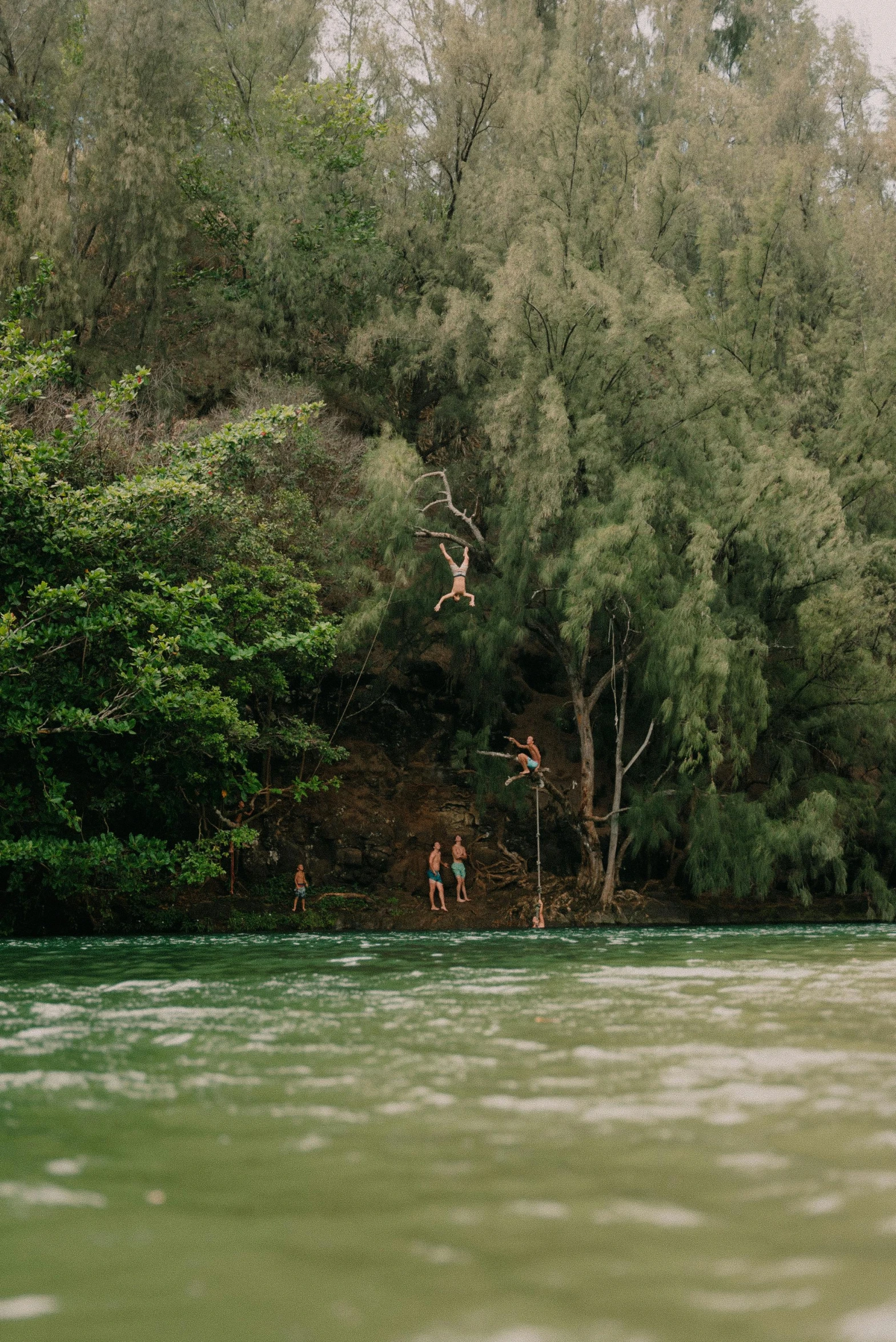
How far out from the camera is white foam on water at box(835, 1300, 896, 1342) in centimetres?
267

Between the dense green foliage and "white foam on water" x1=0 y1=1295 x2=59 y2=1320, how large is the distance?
14391 mm

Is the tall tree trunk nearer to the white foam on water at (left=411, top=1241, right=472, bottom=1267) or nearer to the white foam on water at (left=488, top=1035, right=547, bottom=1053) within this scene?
the white foam on water at (left=488, top=1035, right=547, bottom=1053)

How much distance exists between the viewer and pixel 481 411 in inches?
953

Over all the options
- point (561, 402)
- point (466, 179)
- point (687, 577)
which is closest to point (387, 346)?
point (466, 179)

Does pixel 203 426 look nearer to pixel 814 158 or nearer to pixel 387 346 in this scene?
pixel 387 346

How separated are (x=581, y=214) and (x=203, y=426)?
915 cm

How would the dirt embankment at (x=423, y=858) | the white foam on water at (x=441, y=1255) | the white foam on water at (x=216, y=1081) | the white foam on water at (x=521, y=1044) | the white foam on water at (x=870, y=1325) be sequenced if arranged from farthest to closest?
the dirt embankment at (x=423, y=858), the white foam on water at (x=521, y=1044), the white foam on water at (x=216, y=1081), the white foam on water at (x=441, y=1255), the white foam on water at (x=870, y=1325)

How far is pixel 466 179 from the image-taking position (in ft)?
90.9

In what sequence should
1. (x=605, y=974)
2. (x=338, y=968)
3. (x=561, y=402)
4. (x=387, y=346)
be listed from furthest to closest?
(x=387, y=346) → (x=561, y=402) → (x=338, y=968) → (x=605, y=974)

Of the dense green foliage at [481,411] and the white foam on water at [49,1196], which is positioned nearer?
the white foam on water at [49,1196]

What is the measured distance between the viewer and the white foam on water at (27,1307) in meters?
2.90

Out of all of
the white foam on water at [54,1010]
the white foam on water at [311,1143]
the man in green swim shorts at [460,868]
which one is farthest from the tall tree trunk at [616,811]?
the white foam on water at [311,1143]

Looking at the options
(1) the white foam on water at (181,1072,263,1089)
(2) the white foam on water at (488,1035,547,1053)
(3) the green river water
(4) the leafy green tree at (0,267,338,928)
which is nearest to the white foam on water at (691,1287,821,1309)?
(3) the green river water

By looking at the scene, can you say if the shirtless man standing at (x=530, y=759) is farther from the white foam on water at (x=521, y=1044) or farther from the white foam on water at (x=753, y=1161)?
the white foam on water at (x=753, y=1161)
